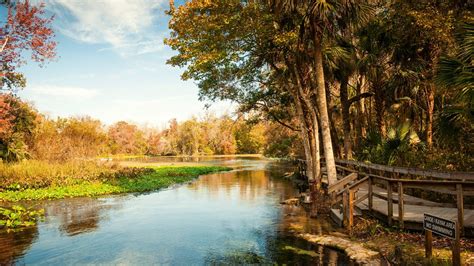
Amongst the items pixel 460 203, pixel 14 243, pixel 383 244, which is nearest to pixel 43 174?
pixel 14 243

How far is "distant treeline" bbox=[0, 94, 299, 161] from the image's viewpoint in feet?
99.1

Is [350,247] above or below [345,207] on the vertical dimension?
below

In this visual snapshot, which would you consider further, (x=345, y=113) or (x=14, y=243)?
(x=345, y=113)

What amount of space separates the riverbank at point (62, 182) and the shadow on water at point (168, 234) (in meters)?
2.59

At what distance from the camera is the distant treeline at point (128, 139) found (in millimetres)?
30203

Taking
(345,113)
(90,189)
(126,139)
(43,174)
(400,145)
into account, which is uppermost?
(126,139)

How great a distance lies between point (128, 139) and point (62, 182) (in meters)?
97.3

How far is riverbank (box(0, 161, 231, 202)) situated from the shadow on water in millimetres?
2591

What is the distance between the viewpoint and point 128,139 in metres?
119

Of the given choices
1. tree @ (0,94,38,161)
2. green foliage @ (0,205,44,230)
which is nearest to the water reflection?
green foliage @ (0,205,44,230)

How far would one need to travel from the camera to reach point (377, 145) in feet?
60.8

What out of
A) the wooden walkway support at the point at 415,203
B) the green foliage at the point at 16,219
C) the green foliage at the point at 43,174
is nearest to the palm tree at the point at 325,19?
the wooden walkway support at the point at 415,203

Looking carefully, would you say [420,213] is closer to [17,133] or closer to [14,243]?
[14,243]

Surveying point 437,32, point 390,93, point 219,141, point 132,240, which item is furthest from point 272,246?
point 219,141
